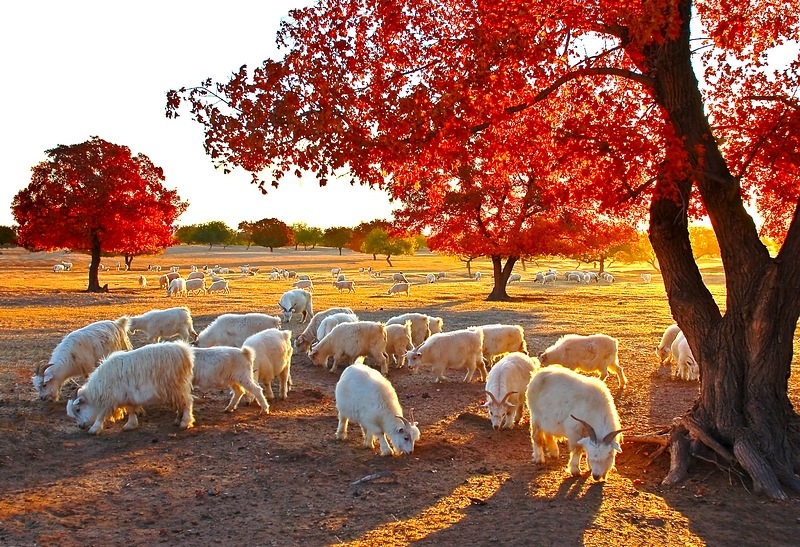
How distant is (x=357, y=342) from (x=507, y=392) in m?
4.46

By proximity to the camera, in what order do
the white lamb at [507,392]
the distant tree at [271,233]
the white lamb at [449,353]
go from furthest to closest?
the distant tree at [271,233] < the white lamb at [449,353] < the white lamb at [507,392]

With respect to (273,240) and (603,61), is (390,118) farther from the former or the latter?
(273,240)

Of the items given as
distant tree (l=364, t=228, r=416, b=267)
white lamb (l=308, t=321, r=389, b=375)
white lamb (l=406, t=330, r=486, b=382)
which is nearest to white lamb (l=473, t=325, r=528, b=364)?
white lamb (l=406, t=330, r=486, b=382)

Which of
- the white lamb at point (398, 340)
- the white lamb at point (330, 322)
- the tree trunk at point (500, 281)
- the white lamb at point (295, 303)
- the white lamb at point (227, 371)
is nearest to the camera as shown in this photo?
the white lamb at point (227, 371)

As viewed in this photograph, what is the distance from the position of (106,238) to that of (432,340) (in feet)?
92.1

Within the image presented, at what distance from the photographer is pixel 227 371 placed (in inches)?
385

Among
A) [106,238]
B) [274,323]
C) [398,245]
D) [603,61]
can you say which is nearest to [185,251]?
[398,245]

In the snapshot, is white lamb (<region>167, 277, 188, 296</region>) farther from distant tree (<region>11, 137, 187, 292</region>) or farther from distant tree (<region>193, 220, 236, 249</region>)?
distant tree (<region>193, 220, 236, 249</region>)

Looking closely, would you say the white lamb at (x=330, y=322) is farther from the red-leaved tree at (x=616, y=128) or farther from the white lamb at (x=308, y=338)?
the red-leaved tree at (x=616, y=128)

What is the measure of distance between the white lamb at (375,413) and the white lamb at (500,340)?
5.29 m

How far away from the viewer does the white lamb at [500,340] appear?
1380cm

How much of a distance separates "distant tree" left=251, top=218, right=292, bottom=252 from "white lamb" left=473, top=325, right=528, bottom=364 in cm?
11569

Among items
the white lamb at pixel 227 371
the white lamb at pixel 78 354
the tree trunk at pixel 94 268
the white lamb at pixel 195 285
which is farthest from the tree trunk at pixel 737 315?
the tree trunk at pixel 94 268

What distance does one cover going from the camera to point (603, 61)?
27.5 ft
